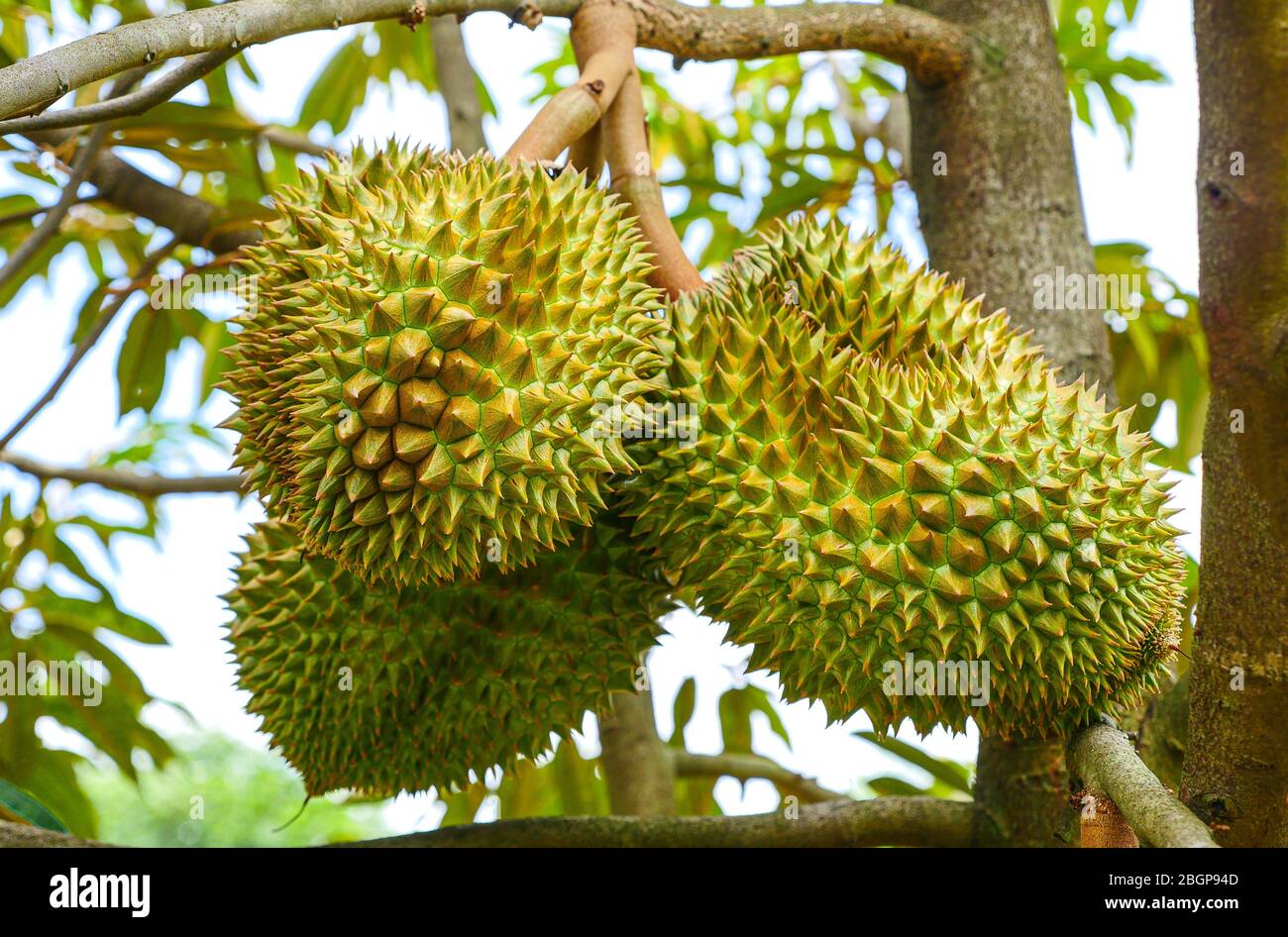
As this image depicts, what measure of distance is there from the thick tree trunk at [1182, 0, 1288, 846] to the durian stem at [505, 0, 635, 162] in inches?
33.8

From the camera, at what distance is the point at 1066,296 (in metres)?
2.12

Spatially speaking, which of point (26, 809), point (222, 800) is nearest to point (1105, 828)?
point (26, 809)

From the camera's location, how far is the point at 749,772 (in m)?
2.53

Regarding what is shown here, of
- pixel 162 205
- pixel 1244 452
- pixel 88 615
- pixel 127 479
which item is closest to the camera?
pixel 1244 452

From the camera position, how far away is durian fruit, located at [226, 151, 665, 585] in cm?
143

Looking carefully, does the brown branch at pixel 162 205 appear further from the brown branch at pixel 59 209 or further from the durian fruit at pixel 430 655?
the durian fruit at pixel 430 655

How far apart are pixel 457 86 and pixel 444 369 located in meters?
1.70

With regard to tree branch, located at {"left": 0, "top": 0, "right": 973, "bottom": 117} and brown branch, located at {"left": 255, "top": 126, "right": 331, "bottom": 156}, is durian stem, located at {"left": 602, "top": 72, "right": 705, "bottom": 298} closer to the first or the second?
tree branch, located at {"left": 0, "top": 0, "right": 973, "bottom": 117}

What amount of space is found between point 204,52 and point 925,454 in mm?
946

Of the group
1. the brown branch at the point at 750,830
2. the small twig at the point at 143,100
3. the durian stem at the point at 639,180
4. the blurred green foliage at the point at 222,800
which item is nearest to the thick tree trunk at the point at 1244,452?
the brown branch at the point at 750,830

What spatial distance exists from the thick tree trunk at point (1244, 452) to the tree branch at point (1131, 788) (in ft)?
0.40

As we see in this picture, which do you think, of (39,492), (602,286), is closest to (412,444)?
(602,286)

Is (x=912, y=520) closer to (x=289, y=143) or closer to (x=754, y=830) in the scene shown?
(x=754, y=830)
